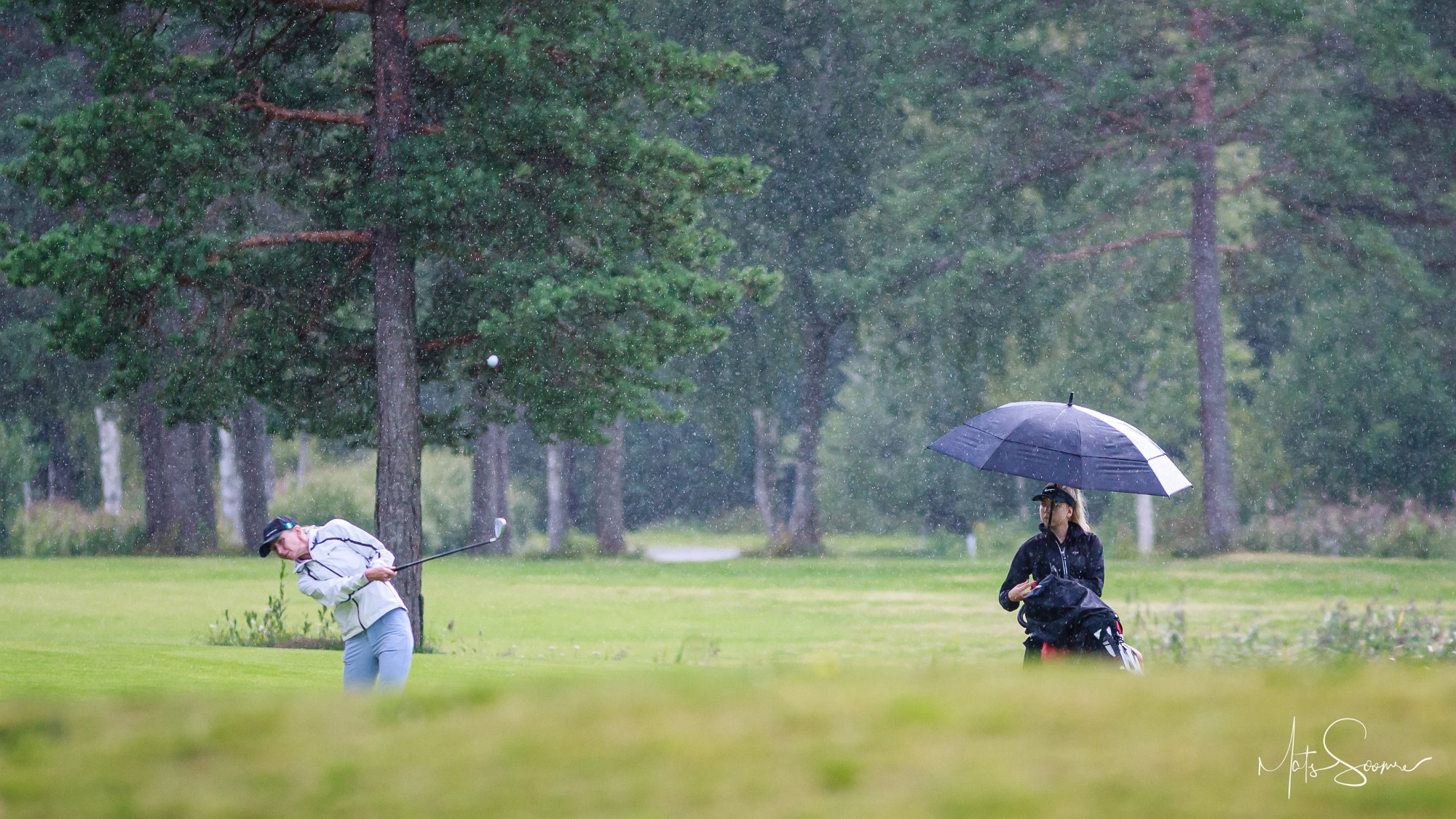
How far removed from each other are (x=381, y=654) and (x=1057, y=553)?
3701mm

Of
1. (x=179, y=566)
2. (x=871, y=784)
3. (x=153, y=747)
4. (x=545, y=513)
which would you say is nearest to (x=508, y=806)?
(x=871, y=784)

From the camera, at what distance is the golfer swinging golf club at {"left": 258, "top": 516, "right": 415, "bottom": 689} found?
27.7 ft

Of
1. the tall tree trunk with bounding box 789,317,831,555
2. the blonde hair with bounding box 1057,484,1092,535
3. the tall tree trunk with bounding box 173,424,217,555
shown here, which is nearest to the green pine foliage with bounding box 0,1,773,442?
the blonde hair with bounding box 1057,484,1092,535

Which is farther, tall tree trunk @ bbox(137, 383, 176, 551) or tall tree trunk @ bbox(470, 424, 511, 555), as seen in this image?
tall tree trunk @ bbox(470, 424, 511, 555)

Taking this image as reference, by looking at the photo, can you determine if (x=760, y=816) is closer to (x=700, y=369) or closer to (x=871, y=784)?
(x=871, y=784)

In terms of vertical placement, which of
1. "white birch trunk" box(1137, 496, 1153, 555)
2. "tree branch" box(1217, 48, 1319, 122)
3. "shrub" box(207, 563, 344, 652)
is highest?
"tree branch" box(1217, 48, 1319, 122)

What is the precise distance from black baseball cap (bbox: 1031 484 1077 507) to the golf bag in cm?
41

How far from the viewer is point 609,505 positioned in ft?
127

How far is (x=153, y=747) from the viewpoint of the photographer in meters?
5.47

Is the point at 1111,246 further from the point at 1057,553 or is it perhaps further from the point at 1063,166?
the point at 1057,553

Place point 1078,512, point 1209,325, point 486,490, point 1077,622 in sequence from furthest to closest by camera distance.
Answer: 1. point 486,490
2. point 1209,325
3. point 1078,512
4. point 1077,622

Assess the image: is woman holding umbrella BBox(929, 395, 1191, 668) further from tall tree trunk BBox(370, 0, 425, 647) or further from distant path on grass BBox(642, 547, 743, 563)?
distant path on grass BBox(642, 547, 743, 563)

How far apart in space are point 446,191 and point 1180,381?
104 feet

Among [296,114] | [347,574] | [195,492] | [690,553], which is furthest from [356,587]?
[690,553]
